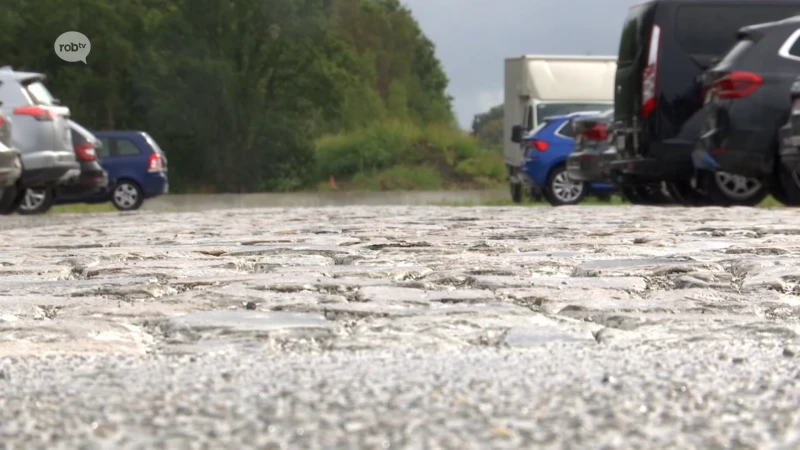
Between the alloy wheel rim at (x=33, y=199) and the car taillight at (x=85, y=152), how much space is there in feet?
2.35

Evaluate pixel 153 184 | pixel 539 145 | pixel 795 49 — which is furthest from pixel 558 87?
pixel 795 49

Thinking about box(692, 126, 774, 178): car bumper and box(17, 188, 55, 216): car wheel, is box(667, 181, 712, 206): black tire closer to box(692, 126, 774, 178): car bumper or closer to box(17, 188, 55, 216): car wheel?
box(692, 126, 774, 178): car bumper

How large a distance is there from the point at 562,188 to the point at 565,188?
0.05 meters

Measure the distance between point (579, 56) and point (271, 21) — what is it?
1072 inches

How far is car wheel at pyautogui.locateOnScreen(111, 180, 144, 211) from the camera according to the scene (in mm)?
26547

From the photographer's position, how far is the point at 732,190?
15.6 m

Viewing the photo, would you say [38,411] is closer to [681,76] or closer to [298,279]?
[298,279]

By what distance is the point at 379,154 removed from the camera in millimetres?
50531

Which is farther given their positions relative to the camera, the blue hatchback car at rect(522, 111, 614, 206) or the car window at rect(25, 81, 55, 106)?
the blue hatchback car at rect(522, 111, 614, 206)

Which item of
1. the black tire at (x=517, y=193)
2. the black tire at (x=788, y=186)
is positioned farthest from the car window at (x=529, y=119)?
the black tire at (x=788, y=186)

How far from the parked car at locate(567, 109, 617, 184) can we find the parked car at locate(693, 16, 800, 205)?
19.2ft

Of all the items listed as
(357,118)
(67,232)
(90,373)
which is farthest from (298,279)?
(357,118)

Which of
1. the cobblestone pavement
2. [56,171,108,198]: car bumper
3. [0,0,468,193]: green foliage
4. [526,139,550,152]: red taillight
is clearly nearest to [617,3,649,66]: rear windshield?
[526,139,550,152]: red taillight

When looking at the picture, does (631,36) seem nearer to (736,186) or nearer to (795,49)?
(736,186)
